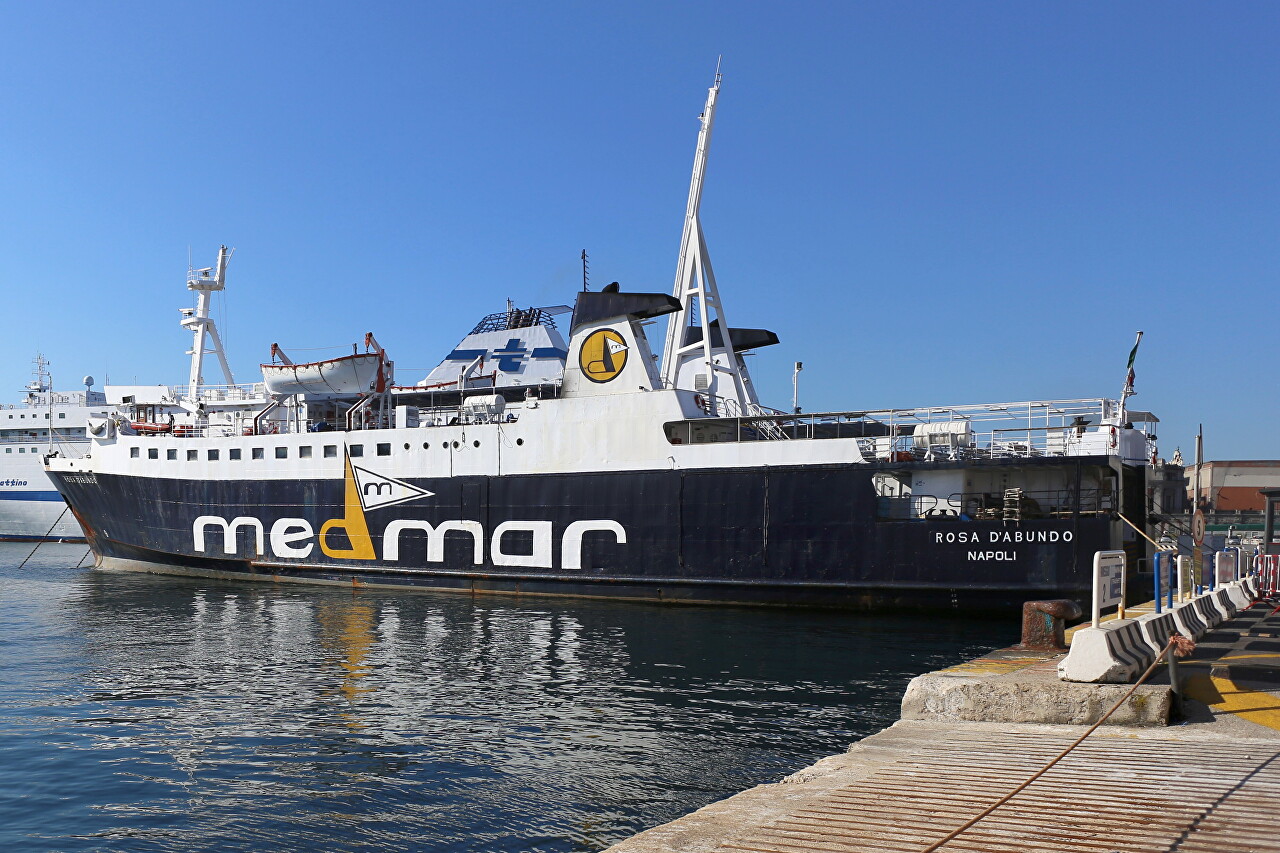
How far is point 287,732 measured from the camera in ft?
33.4

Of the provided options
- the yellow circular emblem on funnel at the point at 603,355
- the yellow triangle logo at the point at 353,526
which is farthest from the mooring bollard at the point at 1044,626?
the yellow triangle logo at the point at 353,526

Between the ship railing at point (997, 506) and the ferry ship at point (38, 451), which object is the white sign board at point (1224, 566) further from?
the ferry ship at point (38, 451)

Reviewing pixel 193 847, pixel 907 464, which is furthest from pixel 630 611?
pixel 193 847

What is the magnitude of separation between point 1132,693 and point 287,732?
831 centimetres

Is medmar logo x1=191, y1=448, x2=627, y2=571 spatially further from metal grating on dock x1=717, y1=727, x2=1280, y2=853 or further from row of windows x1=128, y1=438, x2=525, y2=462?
metal grating on dock x1=717, y1=727, x2=1280, y2=853

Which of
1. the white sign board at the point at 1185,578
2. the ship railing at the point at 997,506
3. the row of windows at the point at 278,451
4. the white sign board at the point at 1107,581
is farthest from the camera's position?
the row of windows at the point at 278,451

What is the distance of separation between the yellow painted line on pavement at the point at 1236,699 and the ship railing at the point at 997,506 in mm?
11051

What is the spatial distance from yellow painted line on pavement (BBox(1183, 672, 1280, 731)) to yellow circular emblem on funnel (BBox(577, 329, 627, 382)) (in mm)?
16273

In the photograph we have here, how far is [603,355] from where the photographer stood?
901 inches

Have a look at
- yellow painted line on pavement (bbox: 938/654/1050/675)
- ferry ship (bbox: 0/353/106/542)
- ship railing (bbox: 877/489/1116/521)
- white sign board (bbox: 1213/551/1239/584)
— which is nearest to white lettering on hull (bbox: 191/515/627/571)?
ship railing (bbox: 877/489/1116/521)

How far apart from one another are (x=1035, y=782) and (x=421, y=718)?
7509mm

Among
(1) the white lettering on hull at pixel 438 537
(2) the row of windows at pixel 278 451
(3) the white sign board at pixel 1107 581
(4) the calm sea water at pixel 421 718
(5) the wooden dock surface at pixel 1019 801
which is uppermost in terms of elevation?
(2) the row of windows at pixel 278 451

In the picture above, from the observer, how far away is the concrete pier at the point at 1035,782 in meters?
4.36

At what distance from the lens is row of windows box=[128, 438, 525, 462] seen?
80.6 feet
